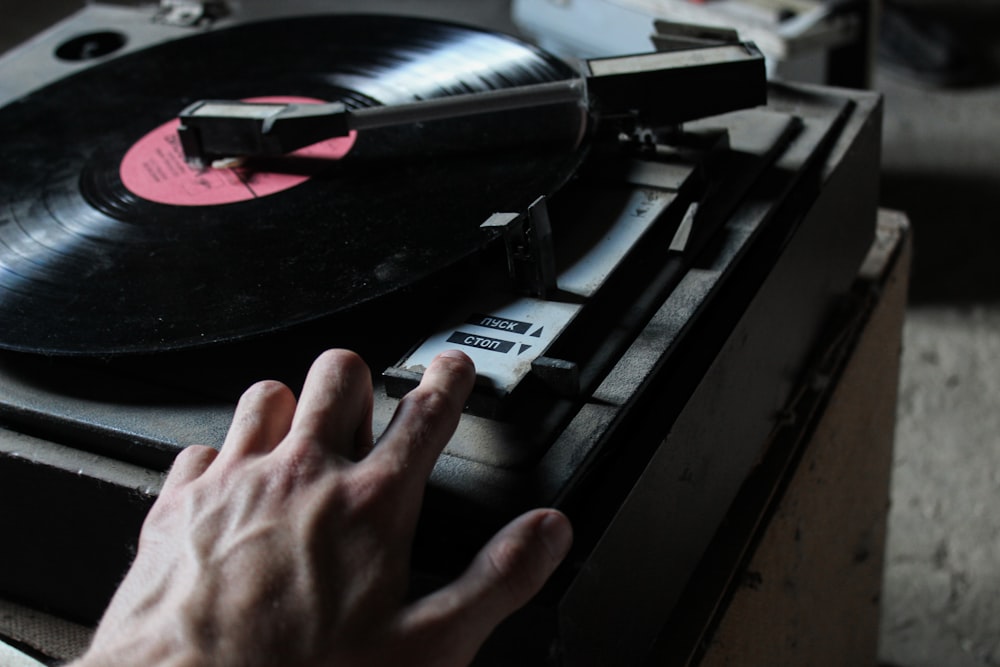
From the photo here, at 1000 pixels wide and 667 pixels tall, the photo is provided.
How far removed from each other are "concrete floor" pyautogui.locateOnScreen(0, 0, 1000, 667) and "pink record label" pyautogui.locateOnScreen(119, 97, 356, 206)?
120cm

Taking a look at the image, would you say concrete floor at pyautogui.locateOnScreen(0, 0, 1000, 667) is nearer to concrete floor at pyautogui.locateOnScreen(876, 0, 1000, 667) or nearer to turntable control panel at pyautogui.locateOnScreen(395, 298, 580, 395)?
concrete floor at pyautogui.locateOnScreen(876, 0, 1000, 667)

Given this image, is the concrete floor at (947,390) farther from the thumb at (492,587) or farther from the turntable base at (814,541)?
the thumb at (492,587)

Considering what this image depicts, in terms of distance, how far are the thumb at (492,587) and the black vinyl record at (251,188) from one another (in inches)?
8.6

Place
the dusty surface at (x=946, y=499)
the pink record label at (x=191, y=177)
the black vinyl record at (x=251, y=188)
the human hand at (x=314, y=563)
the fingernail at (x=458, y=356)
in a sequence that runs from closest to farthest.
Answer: the human hand at (x=314, y=563) → the fingernail at (x=458, y=356) → the black vinyl record at (x=251, y=188) → the pink record label at (x=191, y=177) → the dusty surface at (x=946, y=499)

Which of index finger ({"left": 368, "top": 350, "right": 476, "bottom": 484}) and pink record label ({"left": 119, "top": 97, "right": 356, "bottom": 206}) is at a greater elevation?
pink record label ({"left": 119, "top": 97, "right": 356, "bottom": 206})

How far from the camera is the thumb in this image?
520 millimetres

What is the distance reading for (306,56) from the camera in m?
1.06

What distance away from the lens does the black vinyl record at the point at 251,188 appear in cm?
71

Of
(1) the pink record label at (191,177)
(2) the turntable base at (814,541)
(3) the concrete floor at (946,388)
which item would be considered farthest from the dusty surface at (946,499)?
(1) the pink record label at (191,177)

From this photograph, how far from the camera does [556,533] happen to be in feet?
1.77

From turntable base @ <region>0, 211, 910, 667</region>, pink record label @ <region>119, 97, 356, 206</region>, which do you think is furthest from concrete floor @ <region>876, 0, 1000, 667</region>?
pink record label @ <region>119, 97, 356, 206</region>

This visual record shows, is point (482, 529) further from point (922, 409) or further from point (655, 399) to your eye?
point (922, 409)

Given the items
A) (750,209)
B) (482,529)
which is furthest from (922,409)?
(482,529)

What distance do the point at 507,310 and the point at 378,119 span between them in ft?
0.82
